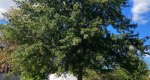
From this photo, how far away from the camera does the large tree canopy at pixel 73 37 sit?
2720 cm

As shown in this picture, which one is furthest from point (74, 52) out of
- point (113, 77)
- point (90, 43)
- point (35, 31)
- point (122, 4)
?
point (113, 77)

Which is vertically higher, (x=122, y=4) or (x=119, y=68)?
(x=122, y=4)

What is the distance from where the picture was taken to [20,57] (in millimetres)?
29125

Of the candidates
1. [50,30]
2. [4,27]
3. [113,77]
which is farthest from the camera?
[113,77]

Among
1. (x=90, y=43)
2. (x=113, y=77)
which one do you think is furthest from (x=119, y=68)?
(x=113, y=77)

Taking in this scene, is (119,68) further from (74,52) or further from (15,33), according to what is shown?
(15,33)

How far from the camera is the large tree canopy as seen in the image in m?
27.2

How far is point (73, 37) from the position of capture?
2655 cm

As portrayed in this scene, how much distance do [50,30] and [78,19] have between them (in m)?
2.17

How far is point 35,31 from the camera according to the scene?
91.4ft

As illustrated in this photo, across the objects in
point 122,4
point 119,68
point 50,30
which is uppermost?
point 122,4

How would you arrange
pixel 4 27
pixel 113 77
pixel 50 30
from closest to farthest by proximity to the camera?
pixel 50 30 → pixel 4 27 → pixel 113 77

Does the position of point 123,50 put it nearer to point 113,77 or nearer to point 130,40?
point 130,40

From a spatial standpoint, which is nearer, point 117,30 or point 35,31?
point 35,31
